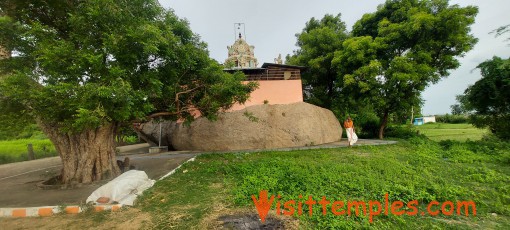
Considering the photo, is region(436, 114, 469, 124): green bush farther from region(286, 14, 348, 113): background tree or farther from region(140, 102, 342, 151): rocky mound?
region(140, 102, 342, 151): rocky mound

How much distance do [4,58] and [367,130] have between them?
20283mm

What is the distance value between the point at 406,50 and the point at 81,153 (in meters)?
17.3

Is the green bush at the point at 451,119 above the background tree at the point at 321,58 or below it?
below

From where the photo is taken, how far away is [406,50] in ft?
44.5

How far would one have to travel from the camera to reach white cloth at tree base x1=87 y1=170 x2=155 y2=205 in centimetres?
484

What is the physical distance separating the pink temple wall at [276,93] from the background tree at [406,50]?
3305 mm

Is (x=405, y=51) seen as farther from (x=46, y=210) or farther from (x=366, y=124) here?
(x=46, y=210)

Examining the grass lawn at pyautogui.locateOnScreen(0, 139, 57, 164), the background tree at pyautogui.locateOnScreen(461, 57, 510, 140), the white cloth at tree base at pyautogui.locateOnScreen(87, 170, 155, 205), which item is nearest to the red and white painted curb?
the white cloth at tree base at pyautogui.locateOnScreen(87, 170, 155, 205)

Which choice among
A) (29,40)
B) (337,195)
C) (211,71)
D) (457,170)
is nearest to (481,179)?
(457,170)

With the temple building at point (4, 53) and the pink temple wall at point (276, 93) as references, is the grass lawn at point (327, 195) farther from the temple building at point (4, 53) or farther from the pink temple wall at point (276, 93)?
the pink temple wall at point (276, 93)

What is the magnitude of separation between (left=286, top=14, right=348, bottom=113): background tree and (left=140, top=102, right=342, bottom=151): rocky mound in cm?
451

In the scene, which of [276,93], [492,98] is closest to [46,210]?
[276,93]

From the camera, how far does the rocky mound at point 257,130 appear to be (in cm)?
1230

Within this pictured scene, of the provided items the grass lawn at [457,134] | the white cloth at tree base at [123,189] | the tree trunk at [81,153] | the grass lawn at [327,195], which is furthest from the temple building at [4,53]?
the grass lawn at [457,134]
